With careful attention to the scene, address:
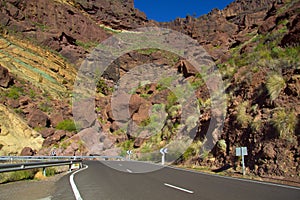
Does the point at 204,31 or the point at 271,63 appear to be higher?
the point at 204,31

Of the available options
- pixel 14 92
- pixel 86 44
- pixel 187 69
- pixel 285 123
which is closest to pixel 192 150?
pixel 285 123

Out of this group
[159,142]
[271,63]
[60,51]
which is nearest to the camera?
[271,63]

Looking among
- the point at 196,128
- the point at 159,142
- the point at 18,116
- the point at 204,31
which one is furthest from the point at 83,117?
the point at 204,31

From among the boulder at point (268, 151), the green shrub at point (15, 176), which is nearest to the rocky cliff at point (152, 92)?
the boulder at point (268, 151)

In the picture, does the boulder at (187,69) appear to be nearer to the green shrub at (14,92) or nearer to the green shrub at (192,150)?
the green shrub at (192,150)

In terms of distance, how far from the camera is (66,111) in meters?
47.0

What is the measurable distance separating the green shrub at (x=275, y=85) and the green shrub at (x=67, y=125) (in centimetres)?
3424

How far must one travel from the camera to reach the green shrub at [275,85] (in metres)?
13.7

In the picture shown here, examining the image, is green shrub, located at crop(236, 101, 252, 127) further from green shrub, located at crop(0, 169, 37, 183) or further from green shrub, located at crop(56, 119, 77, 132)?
green shrub, located at crop(56, 119, 77, 132)

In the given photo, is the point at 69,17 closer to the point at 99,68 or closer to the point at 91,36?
the point at 91,36

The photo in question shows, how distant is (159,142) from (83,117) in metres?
20.6

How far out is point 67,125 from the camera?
43531 mm

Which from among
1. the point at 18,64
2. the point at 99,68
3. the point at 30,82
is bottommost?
the point at 30,82

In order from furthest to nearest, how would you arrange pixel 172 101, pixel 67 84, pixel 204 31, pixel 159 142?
pixel 204 31
pixel 67 84
pixel 172 101
pixel 159 142
